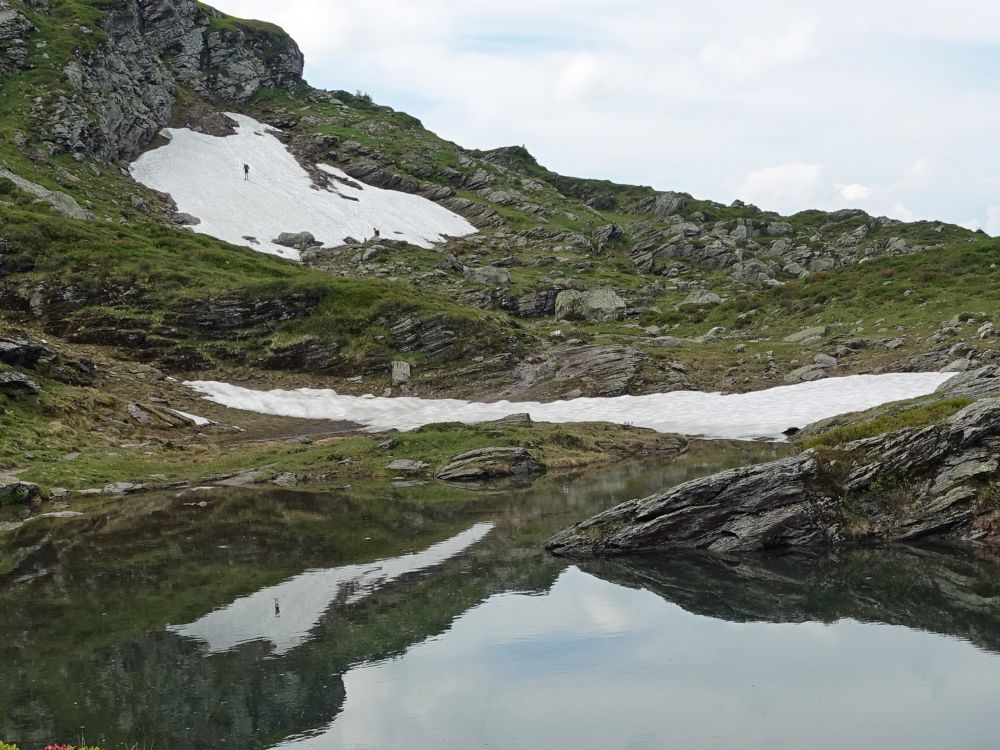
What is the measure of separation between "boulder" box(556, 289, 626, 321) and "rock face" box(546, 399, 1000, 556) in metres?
69.3

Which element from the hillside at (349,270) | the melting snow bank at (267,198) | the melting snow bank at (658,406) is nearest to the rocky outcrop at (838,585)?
the melting snow bank at (658,406)

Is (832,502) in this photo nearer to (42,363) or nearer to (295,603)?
(295,603)

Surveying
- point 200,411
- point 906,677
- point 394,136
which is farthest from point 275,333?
point 394,136

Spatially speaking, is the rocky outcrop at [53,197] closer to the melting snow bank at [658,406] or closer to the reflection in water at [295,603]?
the melting snow bank at [658,406]

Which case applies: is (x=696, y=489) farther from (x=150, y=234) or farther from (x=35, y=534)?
(x=150, y=234)

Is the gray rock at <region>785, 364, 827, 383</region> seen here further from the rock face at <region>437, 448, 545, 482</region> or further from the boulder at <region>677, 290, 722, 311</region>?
the boulder at <region>677, 290, 722, 311</region>

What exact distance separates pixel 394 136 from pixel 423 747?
188m

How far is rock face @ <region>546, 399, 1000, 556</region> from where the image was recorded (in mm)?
27688

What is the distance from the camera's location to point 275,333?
75562 millimetres

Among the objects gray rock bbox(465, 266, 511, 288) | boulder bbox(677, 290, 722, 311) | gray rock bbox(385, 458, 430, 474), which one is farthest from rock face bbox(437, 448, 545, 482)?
gray rock bbox(465, 266, 511, 288)

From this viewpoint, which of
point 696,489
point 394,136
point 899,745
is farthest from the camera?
point 394,136

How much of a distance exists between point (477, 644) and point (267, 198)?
121 metres

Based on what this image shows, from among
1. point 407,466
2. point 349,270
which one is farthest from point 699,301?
point 407,466

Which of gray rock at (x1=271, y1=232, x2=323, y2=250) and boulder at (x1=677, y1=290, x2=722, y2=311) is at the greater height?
gray rock at (x1=271, y1=232, x2=323, y2=250)
